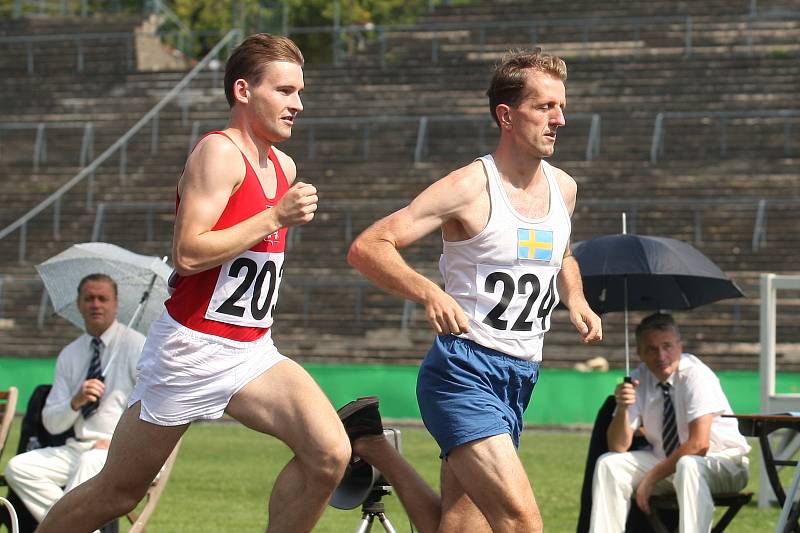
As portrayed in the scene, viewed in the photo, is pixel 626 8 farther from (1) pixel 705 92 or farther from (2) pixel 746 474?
(2) pixel 746 474

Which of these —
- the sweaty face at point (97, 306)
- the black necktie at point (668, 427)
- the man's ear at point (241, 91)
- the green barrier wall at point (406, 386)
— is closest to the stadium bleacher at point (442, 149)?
the green barrier wall at point (406, 386)

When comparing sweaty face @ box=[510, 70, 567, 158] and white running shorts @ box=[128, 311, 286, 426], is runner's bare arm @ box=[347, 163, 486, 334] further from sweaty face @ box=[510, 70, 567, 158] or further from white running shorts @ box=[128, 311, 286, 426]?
white running shorts @ box=[128, 311, 286, 426]

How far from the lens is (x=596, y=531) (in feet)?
29.0

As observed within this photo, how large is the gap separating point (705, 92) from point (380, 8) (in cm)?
1960

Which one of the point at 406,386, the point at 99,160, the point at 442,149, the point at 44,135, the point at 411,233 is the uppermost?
the point at 44,135

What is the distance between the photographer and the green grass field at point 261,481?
36.2ft

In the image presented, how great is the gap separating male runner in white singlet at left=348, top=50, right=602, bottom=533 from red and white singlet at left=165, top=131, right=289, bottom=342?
1.20ft

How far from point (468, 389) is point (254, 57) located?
1.54 meters

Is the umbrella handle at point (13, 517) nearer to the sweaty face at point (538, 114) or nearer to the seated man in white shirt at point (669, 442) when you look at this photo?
the seated man in white shirt at point (669, 442)

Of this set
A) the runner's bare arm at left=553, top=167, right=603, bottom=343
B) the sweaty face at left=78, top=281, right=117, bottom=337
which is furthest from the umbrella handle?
the runner's bare arm at left=553, top=167, right=603, bottom=343

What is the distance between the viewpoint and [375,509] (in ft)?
23.0

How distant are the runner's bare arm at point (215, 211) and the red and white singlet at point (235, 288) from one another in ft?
0.25

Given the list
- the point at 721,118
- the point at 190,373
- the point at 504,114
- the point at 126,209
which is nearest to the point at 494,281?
the point at 504,114

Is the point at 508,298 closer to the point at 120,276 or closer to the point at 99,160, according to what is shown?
the point at 120,276
